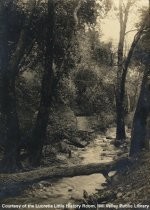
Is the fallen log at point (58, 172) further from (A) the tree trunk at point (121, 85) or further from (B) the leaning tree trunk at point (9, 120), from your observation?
(A) the tree trunk at point (121, 85)

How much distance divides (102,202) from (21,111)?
8.43 m

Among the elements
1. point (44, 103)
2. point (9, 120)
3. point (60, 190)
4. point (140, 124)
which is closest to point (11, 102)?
point (9, 120)

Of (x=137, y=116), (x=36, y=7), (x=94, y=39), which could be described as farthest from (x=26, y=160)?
(x=94, y=39)

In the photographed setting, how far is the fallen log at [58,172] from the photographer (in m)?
15.1

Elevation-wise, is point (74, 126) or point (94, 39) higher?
point (94, 39)

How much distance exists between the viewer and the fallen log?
49.6 ft

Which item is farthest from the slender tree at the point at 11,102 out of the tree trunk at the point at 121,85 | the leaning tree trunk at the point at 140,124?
the tree trunk at the point at 121,85

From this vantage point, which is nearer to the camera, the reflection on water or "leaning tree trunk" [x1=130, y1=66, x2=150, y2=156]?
the reflection on water

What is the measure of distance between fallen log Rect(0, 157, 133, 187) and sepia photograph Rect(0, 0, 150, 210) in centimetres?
3

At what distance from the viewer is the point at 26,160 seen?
771 inches

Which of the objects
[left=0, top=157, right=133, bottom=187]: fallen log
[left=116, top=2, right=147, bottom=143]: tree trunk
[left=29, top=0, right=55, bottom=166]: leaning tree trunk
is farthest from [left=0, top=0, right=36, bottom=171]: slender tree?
[left=116, top=2, right=147, bottom=143]: tree trunk

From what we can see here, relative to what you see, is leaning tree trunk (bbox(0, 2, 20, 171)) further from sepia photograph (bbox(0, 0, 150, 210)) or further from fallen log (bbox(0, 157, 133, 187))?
fallen log (bbox(0, 157, 133, 187))

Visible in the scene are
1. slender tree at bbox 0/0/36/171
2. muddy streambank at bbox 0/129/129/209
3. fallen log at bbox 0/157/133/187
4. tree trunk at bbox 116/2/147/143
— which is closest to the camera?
muddy streambank at bbox 0/129/129/209

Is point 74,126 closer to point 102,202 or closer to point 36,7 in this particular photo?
point 36,7
